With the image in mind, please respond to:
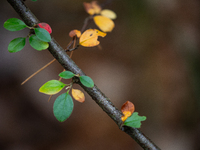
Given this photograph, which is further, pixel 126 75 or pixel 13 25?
pixel 126 75

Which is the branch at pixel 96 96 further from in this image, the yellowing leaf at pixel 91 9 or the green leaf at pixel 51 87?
the yellowing leaf at pixel 91 9

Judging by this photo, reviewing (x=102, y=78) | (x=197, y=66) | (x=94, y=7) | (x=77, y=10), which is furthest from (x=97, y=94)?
(x=197, y=66)

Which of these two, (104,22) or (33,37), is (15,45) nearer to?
(33,37)

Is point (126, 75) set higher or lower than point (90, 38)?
lower

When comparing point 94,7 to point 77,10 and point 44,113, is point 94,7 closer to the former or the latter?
point 77,10

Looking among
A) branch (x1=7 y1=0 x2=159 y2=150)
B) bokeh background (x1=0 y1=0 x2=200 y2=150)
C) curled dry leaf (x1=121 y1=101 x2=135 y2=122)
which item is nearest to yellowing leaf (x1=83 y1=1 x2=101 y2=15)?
branch (x1=7 y1=0 x2=159 y2=150)

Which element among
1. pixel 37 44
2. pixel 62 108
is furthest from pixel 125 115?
pixel 37 44
